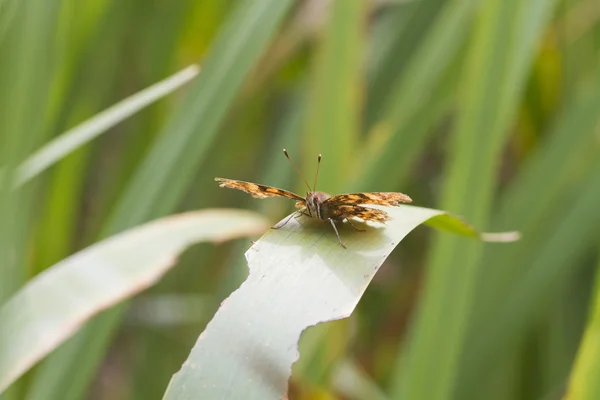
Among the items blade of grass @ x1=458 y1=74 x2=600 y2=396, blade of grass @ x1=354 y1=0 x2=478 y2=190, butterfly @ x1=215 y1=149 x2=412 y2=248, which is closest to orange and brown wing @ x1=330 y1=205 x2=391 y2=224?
butterfly @ x1=215 y1=149 x2=412 y2=248

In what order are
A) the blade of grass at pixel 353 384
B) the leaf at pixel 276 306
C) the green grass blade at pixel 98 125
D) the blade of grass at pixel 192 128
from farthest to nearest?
the blade of grass at pixel 353 384
the blade of grass at pixel 192 128
the green grass blade at pixel 98 125
the leaf at pixel 276 306

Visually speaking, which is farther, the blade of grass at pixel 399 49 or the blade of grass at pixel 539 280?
A: the blade of grass at pixel 399 49

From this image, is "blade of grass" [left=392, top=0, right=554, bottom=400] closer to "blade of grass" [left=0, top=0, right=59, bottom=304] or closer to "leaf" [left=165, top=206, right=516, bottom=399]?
"leaf" [left=165, top=206, right=516, bottom=399]

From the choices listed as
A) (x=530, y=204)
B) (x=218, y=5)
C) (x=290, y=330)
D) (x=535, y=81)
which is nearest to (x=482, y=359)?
(x=530, y=204)

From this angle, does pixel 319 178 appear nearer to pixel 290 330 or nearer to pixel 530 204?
pixel 530 204

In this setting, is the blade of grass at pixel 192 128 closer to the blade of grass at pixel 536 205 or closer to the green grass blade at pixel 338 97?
the green grass blade at pixel 338 97

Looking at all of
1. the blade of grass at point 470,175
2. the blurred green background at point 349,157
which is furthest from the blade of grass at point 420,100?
the blade of grass at point 470,175
